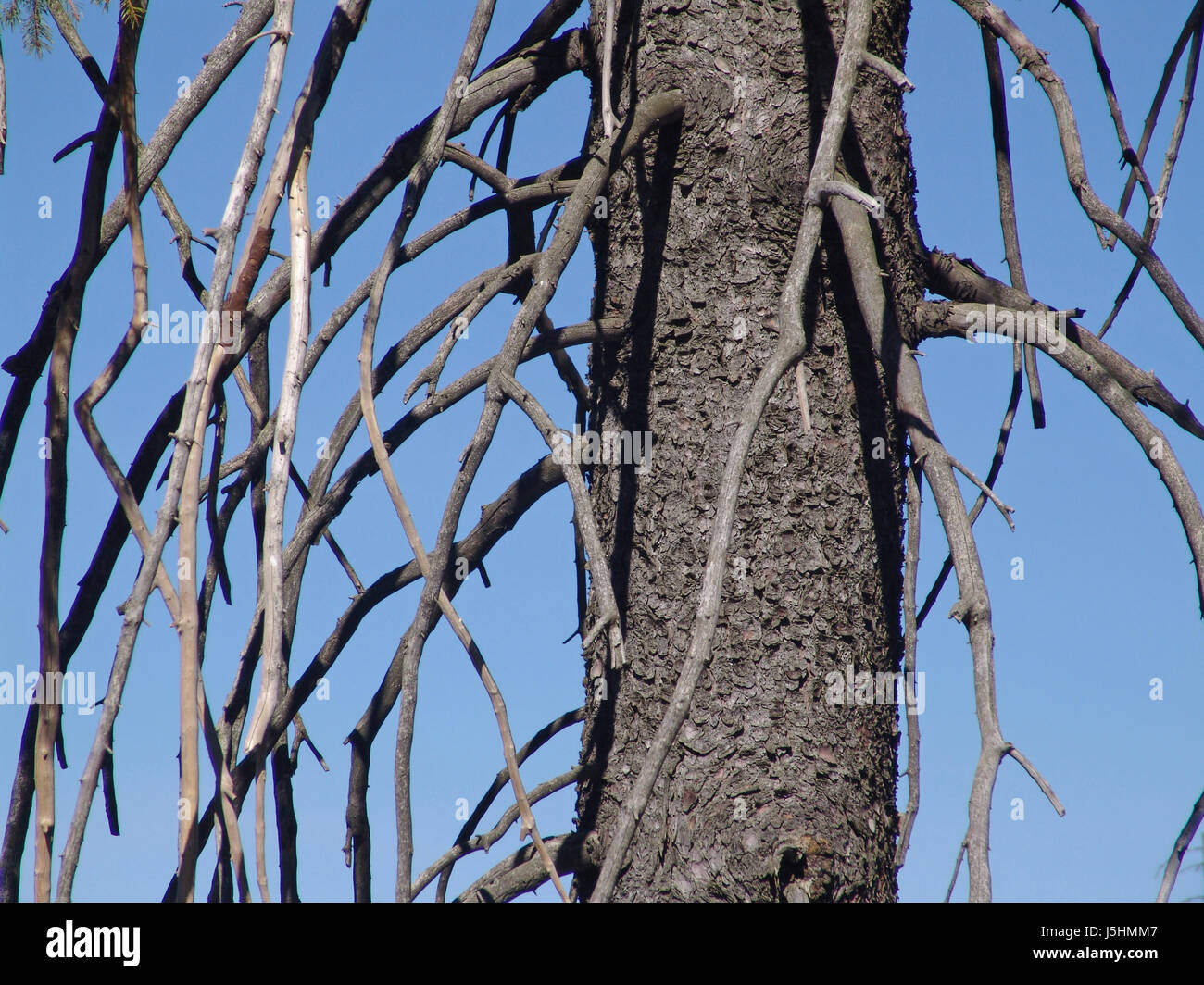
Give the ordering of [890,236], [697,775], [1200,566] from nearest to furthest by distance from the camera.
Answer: [1200,566] < [697,775] < [890,236]

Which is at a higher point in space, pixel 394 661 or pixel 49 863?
pixel 394 661

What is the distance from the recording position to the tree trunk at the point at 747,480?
1921 millimetres

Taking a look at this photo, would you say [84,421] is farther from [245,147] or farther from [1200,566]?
[1200,566]

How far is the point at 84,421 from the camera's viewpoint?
162 centimetres

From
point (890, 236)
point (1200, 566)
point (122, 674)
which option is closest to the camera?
point (122, 674)

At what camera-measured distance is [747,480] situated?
201 cm

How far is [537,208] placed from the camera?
220 cm

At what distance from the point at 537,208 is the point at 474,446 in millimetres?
777

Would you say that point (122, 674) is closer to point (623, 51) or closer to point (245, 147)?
point (245, 147)

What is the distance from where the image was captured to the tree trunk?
1.92 meters
